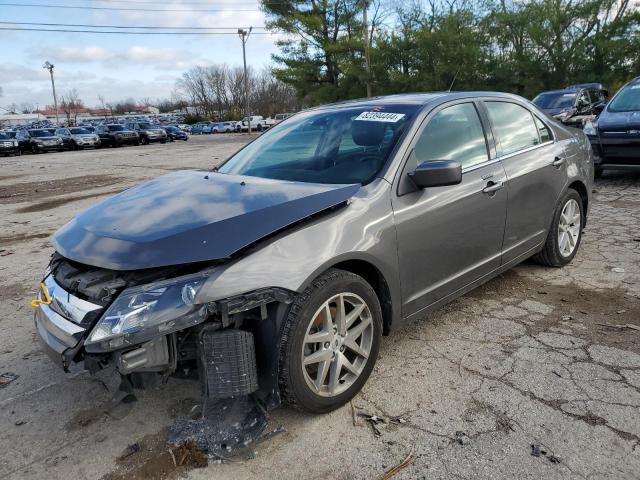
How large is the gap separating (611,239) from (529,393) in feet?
12.1

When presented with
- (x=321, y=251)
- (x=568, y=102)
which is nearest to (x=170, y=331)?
(x=321, y=251)

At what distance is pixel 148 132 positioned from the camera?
36625 millimetres

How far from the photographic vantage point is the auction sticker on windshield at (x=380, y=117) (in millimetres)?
3344

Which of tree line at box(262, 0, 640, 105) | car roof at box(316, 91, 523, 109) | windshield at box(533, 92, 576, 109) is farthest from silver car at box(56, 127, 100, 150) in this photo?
car roof at box(316, 91, 523, 109)

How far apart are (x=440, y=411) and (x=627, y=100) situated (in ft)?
28.5

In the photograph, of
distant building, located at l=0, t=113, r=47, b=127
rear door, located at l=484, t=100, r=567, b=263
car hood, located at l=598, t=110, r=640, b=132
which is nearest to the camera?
rear door, located at l=484, t=100, r=567, b=263

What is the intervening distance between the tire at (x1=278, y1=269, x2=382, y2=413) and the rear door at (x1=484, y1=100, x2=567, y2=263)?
1.58 metres

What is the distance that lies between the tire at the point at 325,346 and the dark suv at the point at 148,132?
3680cm

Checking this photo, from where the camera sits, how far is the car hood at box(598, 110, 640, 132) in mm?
8147

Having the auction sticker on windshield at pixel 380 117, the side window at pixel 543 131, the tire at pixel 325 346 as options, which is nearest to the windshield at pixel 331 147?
the auction sticker on windshield at pixel 380 117

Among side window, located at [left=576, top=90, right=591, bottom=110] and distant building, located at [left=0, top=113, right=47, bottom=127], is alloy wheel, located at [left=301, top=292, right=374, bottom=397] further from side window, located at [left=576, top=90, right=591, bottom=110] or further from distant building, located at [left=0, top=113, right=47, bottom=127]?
distant building, located at [left=0, top=113, right=47, bottom=127]

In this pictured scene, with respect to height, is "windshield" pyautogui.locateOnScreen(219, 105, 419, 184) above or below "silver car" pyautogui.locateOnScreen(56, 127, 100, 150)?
above

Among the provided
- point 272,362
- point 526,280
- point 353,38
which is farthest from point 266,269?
point 353,38

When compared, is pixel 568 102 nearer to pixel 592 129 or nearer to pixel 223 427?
pixel 592 129
